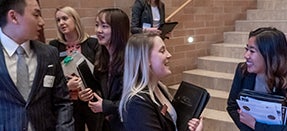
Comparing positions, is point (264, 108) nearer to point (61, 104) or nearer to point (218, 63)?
point (61, 104)

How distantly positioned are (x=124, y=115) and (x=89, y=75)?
0.72m

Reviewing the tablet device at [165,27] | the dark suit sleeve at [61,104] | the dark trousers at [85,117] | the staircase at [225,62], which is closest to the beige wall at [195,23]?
the staircase at [225,62]

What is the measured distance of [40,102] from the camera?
5.11 feet

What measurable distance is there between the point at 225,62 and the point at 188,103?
299 centimetres

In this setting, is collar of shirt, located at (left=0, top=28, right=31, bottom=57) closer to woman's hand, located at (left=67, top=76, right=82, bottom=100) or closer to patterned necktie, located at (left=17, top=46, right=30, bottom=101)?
patterned necktie, located at (left=17, top=46, right=30, bottom=101)

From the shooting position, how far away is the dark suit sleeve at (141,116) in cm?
143

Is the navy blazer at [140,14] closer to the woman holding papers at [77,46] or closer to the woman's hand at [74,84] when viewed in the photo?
the woman holding papers at [77,46]

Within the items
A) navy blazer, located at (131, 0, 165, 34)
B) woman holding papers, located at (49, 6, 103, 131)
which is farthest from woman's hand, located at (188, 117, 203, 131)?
navy blazer, located at (131, 0, 165, 34)

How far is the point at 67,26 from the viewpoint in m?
2.60

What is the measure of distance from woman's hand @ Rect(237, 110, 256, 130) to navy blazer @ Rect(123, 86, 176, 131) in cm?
58

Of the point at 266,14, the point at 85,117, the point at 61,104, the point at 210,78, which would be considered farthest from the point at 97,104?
the point at 266,14

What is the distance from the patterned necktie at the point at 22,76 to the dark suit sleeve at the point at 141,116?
46 centimetres

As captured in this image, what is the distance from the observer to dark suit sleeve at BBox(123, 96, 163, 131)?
1431mm

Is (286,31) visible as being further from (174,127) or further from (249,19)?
(174,127)
